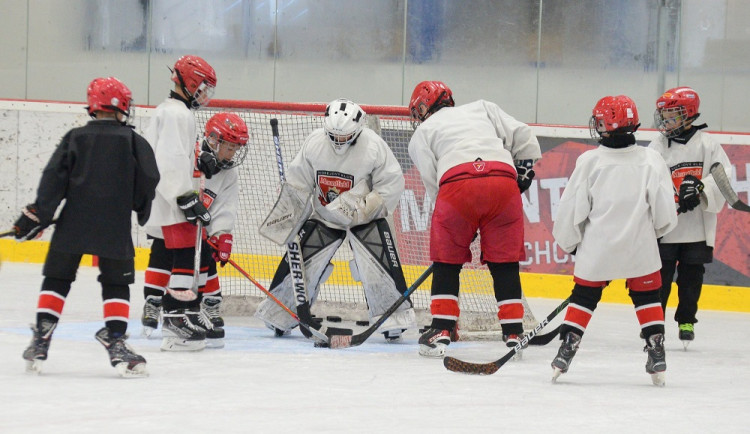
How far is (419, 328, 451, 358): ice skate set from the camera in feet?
14.8

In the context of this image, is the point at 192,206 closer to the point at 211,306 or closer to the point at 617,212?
the point at 211,306

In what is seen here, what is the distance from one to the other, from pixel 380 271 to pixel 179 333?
1.01m

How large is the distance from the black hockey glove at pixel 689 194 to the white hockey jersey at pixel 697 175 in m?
0.08

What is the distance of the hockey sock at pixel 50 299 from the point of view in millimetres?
3752

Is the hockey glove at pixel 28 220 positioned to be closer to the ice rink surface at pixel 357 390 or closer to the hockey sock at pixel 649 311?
the ice rink surface at pixel 357 390

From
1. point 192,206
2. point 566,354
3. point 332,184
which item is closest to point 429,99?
point 332,184

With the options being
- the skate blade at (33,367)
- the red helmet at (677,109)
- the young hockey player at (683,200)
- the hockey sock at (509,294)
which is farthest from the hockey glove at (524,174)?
the skate blade at (33,367)

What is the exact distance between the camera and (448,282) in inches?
175

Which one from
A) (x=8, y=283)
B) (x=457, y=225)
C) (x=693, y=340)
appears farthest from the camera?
(x=8, y=283)

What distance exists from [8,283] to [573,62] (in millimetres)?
4183

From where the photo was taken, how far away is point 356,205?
4875 millimetres

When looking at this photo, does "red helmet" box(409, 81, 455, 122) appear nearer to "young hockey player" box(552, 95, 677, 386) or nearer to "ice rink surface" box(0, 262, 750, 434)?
"young hockey player" box(552, 95, 677, 386)

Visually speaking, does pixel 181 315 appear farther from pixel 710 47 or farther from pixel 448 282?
pixel 710 47

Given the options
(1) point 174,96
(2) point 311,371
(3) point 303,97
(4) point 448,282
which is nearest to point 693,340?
(4) point 448,282
